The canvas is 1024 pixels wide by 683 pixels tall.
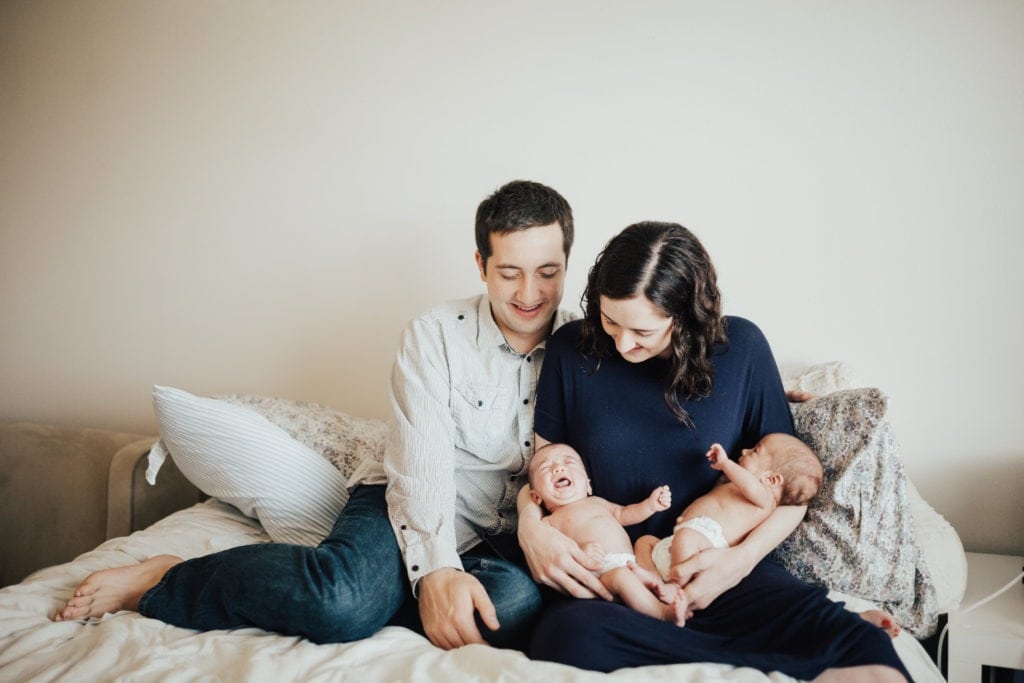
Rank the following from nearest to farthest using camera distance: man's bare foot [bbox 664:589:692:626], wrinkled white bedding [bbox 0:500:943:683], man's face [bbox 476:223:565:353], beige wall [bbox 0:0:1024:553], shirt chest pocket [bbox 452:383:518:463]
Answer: wrinkled white bedding [bbox 0:500:943:683], man's bare foot [bbox 664:589:692:626], man's face [bbox 476:223:565:353], shirt chest pocket [bbox 452:383:518:463], beige wall [bbox 0:0:1024:553]

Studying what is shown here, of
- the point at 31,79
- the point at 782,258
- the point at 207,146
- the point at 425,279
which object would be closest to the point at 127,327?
the point at 207,146

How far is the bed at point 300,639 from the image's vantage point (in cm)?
120

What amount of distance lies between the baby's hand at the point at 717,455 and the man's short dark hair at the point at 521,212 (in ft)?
2.05

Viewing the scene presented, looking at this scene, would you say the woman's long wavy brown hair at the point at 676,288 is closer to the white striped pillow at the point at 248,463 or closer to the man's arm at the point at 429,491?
the man's arm at the point at 429,491

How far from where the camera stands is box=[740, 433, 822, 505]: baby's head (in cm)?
146

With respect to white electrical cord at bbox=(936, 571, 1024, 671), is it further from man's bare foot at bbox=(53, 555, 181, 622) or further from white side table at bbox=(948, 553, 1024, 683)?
man's bare foot at bbox=(53, 555, 181, 622)

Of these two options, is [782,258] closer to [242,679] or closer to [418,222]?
[418,222]

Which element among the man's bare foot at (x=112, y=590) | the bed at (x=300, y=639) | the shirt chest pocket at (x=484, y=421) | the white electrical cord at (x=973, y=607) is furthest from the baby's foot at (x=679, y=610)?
the man's bare foot at (x=112, y=590)

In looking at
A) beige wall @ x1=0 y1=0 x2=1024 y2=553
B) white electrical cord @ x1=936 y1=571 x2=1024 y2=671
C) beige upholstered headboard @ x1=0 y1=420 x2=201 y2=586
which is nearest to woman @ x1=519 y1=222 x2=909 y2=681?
white electrical cord @ x1=936 y1=571 x2=1024 y2=671

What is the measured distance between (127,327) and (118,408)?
36 centimetres

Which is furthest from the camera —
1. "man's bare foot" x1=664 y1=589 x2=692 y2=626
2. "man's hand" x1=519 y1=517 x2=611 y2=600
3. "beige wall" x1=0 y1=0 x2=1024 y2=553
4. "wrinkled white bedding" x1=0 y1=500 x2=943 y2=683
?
"beige wall" x1=0 y1=0 x2=1024 y2=553

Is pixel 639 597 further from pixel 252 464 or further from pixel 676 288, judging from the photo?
pixel 252 464

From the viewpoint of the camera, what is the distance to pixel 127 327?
9.07ft

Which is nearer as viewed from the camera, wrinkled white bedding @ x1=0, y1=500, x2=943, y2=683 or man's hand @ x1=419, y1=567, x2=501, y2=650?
wrinkled white bedding @ x1=0, y1=500, x2=943, y2=683
